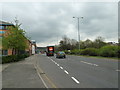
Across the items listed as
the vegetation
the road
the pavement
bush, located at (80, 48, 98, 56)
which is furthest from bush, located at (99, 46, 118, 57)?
the pavement

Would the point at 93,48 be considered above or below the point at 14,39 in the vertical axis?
below

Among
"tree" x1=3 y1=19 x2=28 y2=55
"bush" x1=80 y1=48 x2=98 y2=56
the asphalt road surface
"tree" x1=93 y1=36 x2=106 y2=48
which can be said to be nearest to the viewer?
the asphalt road surface

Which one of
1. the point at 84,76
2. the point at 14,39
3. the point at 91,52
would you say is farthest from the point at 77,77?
the point at 91,52

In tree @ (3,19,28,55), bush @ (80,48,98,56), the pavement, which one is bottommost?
the pavement

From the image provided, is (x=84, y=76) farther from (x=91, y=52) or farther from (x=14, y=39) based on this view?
(x=91, y=52)

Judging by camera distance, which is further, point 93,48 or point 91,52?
point 93,48

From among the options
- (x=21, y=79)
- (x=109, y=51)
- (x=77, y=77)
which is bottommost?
(x=21, y=79)

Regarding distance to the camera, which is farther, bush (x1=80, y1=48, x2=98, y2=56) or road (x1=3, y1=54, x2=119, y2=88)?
bush (x1=80, y1=48, x2=98, y2=56)

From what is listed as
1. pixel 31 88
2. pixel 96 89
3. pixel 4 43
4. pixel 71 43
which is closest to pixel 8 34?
pixel 4 43

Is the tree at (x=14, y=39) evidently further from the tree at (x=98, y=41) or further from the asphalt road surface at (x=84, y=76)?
the tree at (x=98, y=41)

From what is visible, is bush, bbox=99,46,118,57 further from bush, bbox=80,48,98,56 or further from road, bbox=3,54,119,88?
road, bbox=3,54,119,88

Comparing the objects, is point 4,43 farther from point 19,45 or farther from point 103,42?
point 103,42

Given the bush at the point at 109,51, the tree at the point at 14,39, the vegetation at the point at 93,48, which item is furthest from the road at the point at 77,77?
the bush at the point at 109,51

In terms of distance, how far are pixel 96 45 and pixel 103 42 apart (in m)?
3.75
